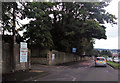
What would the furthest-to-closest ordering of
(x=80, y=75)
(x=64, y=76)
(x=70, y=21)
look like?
1. (x=70, y=21)
2. (x=80, y=75)
3. (x=64, y=76)

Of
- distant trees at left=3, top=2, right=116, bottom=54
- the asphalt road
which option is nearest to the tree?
distant trees at left=3, top=2, right=116, bottom=54

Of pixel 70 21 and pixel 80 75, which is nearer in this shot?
pixel 80 75

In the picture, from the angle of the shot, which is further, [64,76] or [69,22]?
[69,22]

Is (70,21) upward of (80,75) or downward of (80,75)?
upward

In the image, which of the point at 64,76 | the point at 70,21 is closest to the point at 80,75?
the point at 64,76

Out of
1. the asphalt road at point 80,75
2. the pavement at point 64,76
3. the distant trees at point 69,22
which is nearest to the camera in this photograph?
the pavement at point 64,76

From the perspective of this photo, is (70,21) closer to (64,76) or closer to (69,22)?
(69,22)

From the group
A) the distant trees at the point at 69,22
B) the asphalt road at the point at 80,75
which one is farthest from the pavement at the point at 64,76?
the distant trees at the point at 69,22

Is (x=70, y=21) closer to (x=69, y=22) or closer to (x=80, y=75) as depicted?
(x=69, y=22)

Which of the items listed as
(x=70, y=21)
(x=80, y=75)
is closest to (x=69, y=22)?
(x=70, y=21)

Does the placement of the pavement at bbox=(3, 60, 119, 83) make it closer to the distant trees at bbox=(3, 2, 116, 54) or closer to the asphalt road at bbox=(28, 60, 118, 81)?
the asphalt road at bbox=(28, 60, 118, 81)

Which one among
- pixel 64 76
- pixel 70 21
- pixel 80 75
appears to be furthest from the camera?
pixel 70 21

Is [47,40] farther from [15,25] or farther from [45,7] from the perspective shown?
[15,25]

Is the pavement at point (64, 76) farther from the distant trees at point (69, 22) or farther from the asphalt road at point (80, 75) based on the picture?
the distant trees at point (69, 22)
